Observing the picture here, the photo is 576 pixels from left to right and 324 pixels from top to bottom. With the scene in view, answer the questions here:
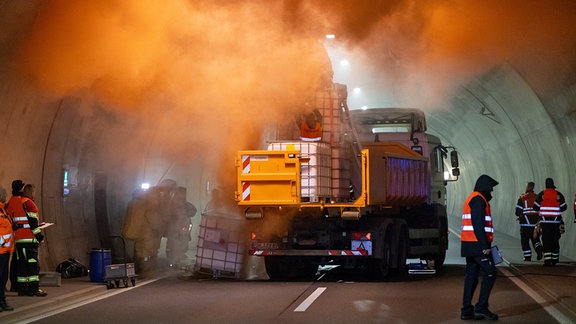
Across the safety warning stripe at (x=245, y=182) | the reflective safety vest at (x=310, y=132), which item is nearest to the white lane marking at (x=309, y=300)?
the safety warning stripe at (x=245, y=182)

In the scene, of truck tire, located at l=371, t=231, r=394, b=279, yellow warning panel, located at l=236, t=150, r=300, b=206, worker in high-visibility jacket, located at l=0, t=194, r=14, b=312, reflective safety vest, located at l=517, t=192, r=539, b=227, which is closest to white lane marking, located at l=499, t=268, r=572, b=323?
truck tire, located at l=371, t=231, r=394, b=279

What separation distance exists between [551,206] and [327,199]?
6.98m

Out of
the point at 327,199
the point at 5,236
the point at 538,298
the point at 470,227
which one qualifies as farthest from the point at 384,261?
the point at 5,236

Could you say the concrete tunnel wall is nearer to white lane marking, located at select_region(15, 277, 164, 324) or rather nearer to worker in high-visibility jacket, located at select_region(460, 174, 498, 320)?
white lane marking, located at select_region(15, 277, 164, 324)

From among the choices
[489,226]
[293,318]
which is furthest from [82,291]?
[489,226]

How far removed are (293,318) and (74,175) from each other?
10.0m

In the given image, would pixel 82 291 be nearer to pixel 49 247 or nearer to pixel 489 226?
pixel 49 247

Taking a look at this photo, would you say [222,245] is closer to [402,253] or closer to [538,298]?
[402,253]

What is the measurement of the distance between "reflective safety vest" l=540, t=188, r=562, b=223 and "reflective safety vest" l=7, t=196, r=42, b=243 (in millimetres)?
12001

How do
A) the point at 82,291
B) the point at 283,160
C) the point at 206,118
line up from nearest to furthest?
the point at 82,291
the point at 283,160
the point at 206,118

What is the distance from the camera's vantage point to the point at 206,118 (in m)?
21.4

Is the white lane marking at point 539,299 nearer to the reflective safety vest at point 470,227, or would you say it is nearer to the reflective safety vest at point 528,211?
the reflective safety vest at point 470,227

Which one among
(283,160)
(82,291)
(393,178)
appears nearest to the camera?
(82,291)

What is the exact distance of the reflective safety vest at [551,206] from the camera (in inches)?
894
